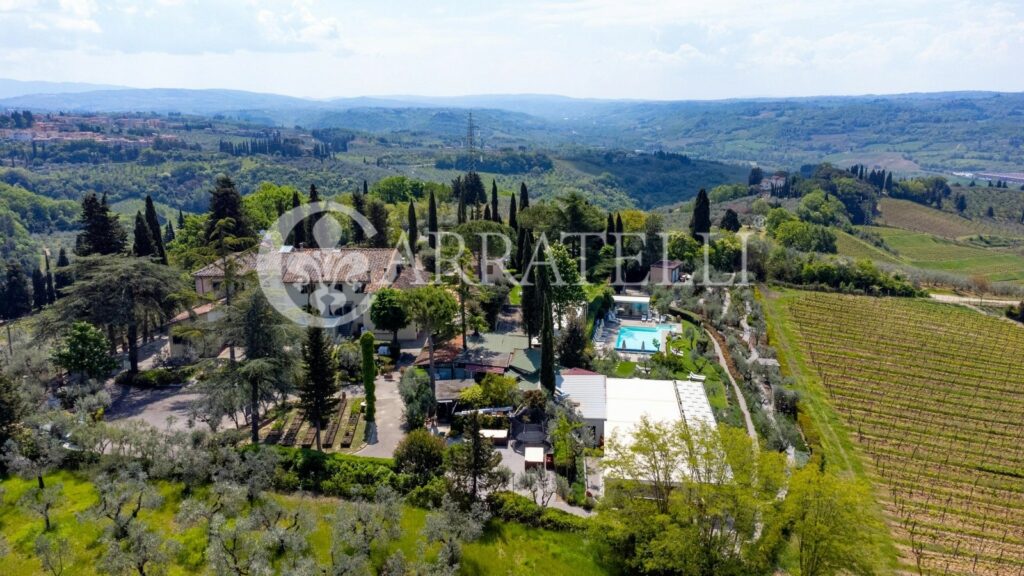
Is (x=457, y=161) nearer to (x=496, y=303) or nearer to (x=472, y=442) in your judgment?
(x=496, y=303)

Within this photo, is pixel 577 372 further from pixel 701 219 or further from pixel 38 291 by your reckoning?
pixel 38 291

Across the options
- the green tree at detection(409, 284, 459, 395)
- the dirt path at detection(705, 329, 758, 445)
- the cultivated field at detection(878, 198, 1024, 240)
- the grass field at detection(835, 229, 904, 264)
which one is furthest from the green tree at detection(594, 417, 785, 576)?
the cultivated field at detection(878, 198, 1024, 240)

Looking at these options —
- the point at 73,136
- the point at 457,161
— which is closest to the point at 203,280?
the point at 457,161

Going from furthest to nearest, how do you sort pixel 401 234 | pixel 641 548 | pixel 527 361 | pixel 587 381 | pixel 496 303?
pixel 401 234 < pixel 496 303 < pixel 527 361 < pixel 587 381 < pixel 641 548

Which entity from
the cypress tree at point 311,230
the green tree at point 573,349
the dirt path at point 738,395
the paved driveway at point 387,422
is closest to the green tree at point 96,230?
the cypress tree at point 311,230

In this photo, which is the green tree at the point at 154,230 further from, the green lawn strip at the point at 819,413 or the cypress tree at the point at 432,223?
the green lawn strip at the point at 819,413

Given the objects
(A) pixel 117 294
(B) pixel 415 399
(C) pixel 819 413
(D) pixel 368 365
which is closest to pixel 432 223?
(A) pixel 117 294

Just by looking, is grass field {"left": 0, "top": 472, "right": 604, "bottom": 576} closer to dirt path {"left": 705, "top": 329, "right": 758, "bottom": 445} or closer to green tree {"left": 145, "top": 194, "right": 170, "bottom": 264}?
dirt path {"left": 705, "top": 329, "right": 758, "bottom": 445}
